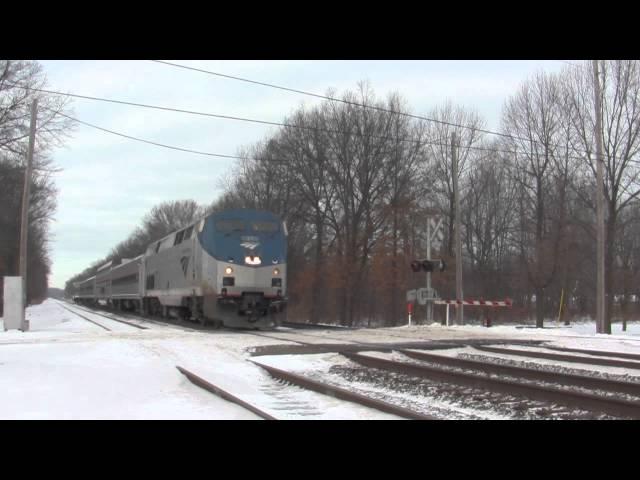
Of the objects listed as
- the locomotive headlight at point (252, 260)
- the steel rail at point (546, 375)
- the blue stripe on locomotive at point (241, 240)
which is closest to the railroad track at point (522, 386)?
the steel rail at point (546, 375)

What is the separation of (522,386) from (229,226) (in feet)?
48.3

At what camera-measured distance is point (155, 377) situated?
11031 millimetres

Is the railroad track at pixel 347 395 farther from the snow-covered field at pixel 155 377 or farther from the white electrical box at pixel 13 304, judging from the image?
the white electrical box at pixel 13 304

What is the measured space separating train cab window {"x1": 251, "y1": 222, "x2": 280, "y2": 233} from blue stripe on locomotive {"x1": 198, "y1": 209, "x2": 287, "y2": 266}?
10 cm

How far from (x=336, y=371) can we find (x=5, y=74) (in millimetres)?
24177

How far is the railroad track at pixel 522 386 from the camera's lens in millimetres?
8367

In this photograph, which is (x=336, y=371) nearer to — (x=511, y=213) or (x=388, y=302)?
(x=388, y=302)

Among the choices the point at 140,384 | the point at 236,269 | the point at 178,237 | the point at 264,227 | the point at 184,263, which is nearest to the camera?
the point at 140,384

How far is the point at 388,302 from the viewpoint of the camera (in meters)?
44.2

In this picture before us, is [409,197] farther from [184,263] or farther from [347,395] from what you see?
→ [347,395]

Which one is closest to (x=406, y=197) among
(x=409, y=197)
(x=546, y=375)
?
(x=409, y=197)

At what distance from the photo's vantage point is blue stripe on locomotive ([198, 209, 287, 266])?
22.4m
